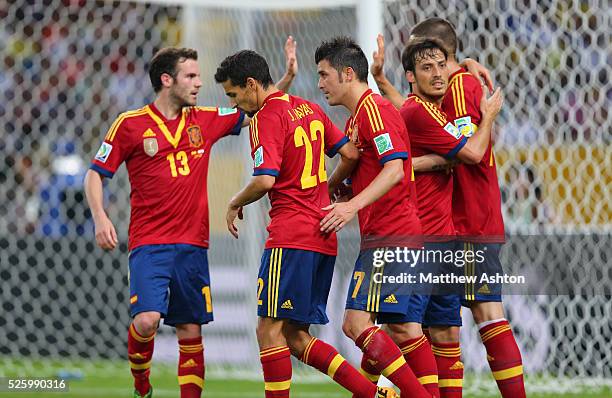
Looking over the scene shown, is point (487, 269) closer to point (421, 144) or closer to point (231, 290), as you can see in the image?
point (421, 144)

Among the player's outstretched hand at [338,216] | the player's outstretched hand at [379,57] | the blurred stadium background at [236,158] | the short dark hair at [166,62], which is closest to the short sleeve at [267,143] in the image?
the player's outstretched hand at [338,216]

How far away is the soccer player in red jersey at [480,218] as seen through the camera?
17.8ft

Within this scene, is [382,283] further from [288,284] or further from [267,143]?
[267,143]

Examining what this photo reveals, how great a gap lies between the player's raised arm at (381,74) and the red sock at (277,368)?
1677 millimetres

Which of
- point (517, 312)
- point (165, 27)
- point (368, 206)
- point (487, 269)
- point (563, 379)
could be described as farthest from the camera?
point (165, 27)

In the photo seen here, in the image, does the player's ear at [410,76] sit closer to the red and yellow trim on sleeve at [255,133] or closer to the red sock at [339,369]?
Result: the red and yellow trim on sleeve at [255,133]

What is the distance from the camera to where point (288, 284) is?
4.98 meters

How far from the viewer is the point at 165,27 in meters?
9.63

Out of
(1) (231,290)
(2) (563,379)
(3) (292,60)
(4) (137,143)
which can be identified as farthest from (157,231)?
(2) (563,379)

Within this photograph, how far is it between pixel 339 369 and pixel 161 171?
172cm

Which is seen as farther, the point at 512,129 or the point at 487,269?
the point at 512,129

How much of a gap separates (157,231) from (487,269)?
1891mm

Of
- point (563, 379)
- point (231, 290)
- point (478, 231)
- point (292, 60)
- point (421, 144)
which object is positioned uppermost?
point (292, 60)

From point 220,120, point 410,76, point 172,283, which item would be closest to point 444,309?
point 410,76
